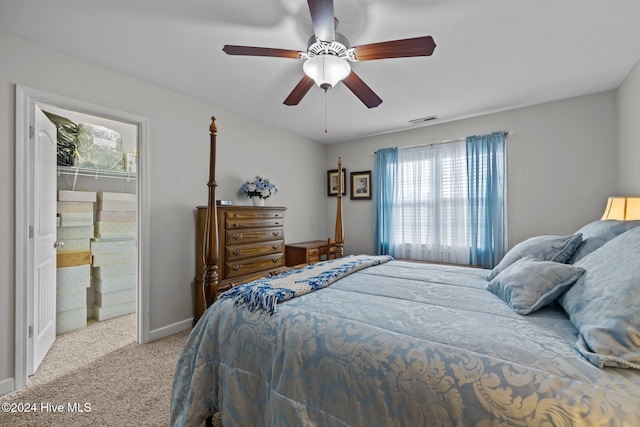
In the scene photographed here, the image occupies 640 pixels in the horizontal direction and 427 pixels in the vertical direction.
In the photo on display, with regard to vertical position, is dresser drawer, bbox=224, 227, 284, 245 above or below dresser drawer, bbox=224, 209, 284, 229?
below

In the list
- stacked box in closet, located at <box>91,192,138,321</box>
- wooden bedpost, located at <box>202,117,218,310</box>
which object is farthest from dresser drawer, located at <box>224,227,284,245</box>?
stacked box in closet, located at <box>91,192,138,321</box>

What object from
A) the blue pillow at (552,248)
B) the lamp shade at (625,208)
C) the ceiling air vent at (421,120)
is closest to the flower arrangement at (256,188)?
the ceiling air vent at (421,120)

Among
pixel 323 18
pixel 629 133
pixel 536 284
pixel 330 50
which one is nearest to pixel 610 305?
pixel 536 284

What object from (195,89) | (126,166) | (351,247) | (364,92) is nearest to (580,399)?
(364,92)

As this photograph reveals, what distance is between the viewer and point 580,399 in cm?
75

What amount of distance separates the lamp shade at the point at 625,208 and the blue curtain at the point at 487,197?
1184 mm

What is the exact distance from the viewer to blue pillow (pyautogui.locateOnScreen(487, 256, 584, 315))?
1.23m

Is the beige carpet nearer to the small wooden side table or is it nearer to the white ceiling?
the small wooden side table

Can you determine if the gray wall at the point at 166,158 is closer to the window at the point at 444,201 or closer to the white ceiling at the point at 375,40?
the white ceiling at the point at 375,40

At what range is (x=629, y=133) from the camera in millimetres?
2664

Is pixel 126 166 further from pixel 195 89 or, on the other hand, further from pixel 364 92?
pixel 364 92

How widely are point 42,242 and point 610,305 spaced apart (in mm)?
3650

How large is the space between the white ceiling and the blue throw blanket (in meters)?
1.71

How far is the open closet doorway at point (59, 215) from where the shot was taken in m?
2.07
